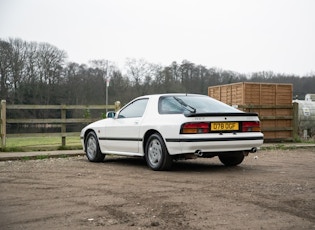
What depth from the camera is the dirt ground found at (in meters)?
4.02

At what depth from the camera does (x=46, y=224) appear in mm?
3969

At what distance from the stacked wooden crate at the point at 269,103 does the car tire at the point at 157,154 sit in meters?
7.29

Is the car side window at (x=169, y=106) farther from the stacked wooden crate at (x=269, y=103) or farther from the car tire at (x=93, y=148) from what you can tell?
the stacked wooden crate at (x=269, y=103)

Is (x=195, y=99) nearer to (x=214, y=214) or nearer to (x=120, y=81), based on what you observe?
(x=214, y=214)

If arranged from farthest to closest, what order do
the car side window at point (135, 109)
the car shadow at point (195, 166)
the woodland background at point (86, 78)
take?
the woodland background at point (86, 78)
the car side window at point (135, 109)
the car shadow at point (195, 166)

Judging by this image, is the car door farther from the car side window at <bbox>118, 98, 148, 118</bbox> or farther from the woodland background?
the woodland background

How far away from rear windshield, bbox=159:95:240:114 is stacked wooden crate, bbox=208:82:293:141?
21.7ft

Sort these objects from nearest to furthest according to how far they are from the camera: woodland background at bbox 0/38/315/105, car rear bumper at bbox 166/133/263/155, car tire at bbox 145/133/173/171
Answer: car rear bumper at bbox 166/133/263/155
car tire at bbox 145/133/173/171
woodland background at bbox 0/38/315/105

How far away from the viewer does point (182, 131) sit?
7.23m

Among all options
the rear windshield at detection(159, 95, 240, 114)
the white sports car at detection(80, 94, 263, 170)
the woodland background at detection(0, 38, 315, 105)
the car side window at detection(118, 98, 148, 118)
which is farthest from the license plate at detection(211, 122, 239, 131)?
the woodland background at detection(0, 38, 315, 105)

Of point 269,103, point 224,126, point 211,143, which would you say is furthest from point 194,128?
point 269,103

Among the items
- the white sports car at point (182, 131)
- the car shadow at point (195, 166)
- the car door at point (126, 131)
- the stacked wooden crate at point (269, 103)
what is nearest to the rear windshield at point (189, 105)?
the white sports car at point (182, 131)

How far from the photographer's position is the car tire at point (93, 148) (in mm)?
9617

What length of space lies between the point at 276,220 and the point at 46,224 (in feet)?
7.01
